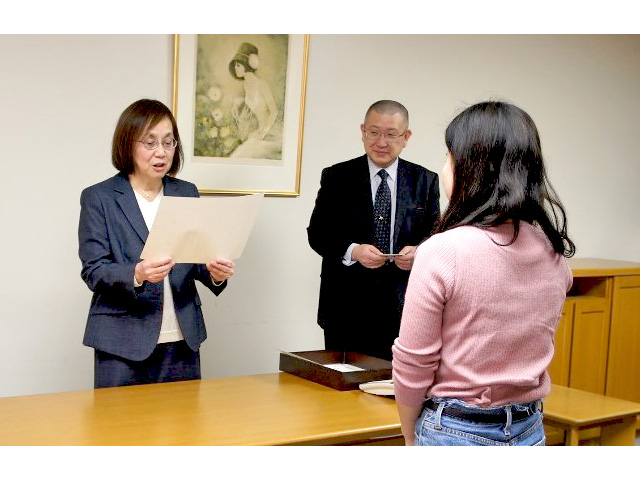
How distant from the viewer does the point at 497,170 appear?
1720mm

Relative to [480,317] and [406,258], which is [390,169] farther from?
[480,317]

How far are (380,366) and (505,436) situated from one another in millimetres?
1226

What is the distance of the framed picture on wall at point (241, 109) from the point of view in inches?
160

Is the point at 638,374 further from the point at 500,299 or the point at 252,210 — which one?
the point at 500,299

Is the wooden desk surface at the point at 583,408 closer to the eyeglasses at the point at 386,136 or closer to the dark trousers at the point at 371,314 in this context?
the dark trousers at the point at 371,314

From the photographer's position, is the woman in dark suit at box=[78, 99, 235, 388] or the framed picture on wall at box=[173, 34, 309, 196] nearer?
the woman in dark suit at box=[78, 99, 235, 388]

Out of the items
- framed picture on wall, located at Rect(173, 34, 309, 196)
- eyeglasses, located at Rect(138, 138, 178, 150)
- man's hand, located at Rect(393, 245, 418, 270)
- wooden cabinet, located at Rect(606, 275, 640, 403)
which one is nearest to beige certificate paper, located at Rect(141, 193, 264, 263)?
eyeglasses, located at Rect(138, 138, 178, 150)

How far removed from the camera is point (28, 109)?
366 centimetres

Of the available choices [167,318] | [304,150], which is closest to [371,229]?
[304,150]

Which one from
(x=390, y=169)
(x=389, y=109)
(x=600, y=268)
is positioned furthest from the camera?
(x=600, y=268)

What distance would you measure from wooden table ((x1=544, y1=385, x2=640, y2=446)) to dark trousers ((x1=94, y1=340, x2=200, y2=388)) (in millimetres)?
1237

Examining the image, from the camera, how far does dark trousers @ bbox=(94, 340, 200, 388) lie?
9.12ft

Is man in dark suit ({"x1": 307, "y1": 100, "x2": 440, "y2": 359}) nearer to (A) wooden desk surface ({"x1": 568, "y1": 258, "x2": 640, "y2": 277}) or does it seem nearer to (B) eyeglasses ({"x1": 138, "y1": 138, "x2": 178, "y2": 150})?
(B) eyeglasses ({"x1": 138, "y1": 138, "x2": 178, "y2": 150})

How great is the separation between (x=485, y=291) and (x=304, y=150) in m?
2.91
